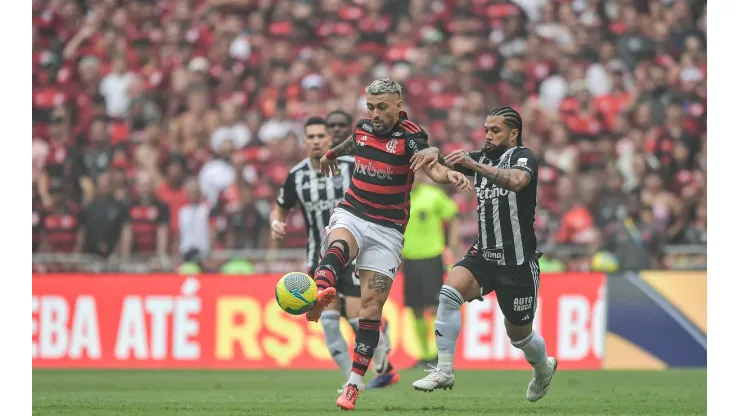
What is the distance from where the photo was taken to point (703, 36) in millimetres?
21609

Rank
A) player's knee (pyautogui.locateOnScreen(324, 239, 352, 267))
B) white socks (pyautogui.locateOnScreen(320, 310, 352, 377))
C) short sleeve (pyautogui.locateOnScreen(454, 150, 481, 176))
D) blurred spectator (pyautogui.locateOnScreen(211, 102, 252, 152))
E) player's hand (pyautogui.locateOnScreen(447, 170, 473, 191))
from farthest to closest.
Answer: blurred spectator (pyautogui.locateOnScreen(211, 102, 252, 152)), white socks (pyautogui.locateOnScreen(320, 310, 352, 377)), short sleeve (pyautogui.locateOnScreen(454, 150, 481, 176)), player's knee (pyautogui.locateOnScreen(324, 239, 352, 267)), player's hand (pyautogui.locateOnScreen(447, 170, 473, 191))

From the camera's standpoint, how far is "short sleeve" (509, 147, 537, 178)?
8.77 meters

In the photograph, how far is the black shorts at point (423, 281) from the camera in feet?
48.9

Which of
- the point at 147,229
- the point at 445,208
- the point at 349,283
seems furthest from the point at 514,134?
the point at 147,229

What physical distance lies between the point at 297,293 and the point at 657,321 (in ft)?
27.8

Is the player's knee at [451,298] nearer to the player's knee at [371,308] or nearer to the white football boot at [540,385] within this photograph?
the player's knee at [371,308]

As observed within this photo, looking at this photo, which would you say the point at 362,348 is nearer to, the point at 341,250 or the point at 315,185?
the point at 341,250

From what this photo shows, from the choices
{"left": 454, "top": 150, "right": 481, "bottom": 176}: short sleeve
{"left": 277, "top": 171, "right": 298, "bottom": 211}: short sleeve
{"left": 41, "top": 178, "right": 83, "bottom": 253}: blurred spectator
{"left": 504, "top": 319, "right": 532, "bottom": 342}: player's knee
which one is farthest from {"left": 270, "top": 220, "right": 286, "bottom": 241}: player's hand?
{"left": 41, "top": 178, "right": 83, "bottom": 253}: blurred spectator

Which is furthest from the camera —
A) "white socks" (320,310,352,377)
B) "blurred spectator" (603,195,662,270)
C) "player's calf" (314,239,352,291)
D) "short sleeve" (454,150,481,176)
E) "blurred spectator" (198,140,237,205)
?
"blurred spectator" (198,140,237,205)

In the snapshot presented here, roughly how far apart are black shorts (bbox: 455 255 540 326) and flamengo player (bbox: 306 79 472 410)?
2.17ft

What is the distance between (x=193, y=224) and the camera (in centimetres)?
1791

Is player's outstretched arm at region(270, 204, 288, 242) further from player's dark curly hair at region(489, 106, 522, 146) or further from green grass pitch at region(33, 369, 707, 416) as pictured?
player's dark curly hair at region(489, 106, 522, 146)

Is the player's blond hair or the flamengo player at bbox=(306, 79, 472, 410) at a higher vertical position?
the player's blond hair
